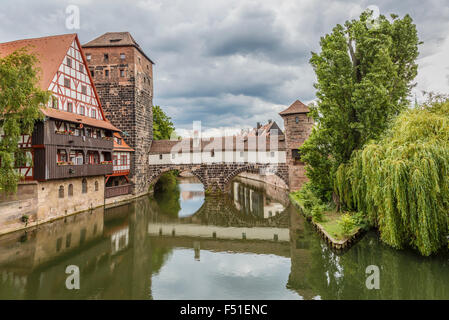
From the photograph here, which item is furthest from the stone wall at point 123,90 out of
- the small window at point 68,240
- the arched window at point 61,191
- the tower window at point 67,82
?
the small window at point 68,240

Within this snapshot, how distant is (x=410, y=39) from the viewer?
47.8 feet

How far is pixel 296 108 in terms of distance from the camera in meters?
27.0

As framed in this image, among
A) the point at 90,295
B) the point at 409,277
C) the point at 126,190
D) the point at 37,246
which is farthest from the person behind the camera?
the point at 126,190

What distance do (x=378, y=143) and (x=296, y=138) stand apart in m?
14.8

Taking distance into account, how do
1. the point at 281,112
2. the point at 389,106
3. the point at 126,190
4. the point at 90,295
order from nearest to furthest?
the point at 90,295
the point at 389,106
the point at 126,190
the point at 281,112

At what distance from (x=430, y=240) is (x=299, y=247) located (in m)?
4.69

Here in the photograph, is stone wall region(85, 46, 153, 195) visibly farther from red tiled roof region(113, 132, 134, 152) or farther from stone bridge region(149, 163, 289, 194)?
stone bridge region(149, 163, 289, 194)

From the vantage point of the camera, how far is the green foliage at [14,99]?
11367 millimetres

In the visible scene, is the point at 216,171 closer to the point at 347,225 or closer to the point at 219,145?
the point at 219,145

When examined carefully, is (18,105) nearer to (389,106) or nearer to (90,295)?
(90,295)

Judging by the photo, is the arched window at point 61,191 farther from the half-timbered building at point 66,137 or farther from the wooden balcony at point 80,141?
the wooden balcony at point 80,141

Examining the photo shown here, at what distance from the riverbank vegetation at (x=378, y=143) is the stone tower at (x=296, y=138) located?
7407mm

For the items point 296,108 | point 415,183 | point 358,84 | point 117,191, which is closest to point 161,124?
point 117,191
